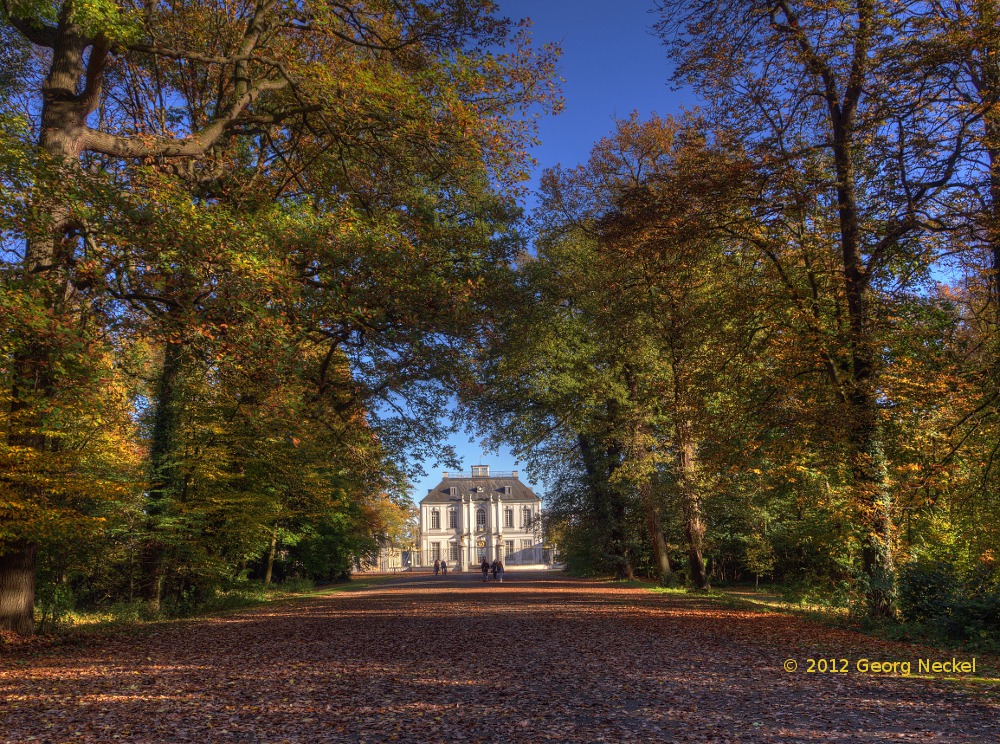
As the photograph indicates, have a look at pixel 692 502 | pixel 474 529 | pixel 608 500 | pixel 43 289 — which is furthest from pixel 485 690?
pixel 474 529

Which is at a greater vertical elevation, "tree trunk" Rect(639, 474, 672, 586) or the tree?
the tree

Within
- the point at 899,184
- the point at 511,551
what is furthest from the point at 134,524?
the point at 511,551

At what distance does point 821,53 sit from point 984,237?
432cm

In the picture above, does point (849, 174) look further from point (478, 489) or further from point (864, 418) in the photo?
point (478, 489)

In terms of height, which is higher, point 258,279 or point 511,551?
point 258,279

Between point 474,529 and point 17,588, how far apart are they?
6376 centimetres

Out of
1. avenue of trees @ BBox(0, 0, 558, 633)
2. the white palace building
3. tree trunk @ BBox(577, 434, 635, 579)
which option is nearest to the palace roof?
A: the white palace building

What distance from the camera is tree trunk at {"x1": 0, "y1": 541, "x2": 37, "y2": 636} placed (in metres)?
9.99

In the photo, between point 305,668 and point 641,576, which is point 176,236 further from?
point 641,576

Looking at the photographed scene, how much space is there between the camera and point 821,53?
1079cm

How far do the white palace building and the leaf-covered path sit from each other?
6158 centimetres

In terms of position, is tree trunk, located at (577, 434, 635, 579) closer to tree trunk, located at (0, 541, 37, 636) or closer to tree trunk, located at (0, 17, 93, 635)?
tree trunk, located at (0, 541, 37, 636)

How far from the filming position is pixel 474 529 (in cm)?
7194

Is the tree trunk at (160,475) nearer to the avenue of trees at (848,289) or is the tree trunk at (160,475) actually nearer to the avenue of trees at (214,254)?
the avenue of trees at (214,254)
